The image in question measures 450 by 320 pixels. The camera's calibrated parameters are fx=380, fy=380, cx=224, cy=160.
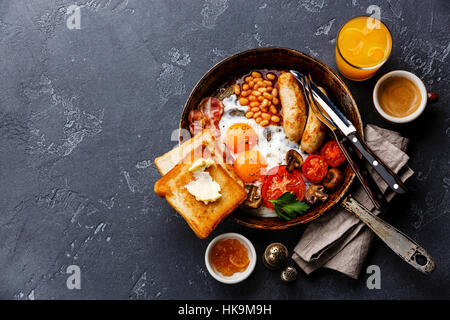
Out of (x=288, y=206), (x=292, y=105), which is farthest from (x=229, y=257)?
(x=292, y=105)

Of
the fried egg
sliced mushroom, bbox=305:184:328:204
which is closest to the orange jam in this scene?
the fried egg

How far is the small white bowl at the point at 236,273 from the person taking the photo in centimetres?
251

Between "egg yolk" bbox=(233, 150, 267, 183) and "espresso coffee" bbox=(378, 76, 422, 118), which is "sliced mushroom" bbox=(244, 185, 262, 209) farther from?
"espresso coffee" bbox=(378, 76, 422, 118)

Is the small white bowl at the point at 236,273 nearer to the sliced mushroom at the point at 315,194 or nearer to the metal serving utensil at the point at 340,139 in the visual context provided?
the sliced mushroom at the point at 315,194

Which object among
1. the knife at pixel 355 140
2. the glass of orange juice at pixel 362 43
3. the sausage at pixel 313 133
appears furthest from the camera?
the glass of orange juice at pixel 362 43

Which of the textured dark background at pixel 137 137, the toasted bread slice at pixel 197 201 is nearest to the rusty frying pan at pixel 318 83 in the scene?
the toasted bread slice at pixel 197 201

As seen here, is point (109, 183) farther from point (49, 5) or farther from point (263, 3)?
point (263, 3)

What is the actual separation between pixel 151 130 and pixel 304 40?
1.31 meters

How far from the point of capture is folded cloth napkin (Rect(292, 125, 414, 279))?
2.53 m

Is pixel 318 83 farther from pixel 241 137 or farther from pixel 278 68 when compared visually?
pixel 241 137

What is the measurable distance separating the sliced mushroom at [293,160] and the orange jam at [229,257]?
62cm

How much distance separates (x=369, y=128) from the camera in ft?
8.41

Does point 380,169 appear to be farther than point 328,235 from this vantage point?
No

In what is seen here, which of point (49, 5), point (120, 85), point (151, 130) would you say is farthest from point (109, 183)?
point (49, 5)
